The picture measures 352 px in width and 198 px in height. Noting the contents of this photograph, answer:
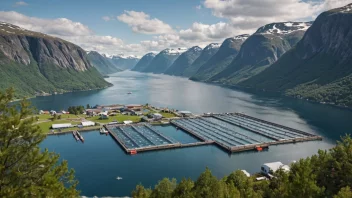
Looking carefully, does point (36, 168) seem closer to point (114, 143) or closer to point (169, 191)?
point (169, 191)

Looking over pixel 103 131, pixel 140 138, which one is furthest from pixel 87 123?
pixel 140 138

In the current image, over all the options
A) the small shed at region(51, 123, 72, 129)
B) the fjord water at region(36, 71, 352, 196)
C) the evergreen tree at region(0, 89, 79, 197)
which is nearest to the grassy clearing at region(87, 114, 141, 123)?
the small shed at region(51, 123, 72, 129)

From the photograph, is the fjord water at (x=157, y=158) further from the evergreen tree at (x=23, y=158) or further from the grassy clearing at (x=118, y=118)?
the evergreen tree at (x=23, y=158)

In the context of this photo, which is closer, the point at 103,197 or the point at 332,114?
the point at 103,197

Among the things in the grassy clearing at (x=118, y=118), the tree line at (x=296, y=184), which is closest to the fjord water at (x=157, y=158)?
the grassy clearing at (x=118, y=118)

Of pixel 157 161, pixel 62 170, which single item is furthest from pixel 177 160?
pixel 62 170

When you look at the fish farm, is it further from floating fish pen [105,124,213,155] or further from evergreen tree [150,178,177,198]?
evergreen tree [150,178,177,198]

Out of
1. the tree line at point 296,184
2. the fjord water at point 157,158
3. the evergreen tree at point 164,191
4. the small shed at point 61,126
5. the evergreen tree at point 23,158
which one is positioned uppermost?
the evergreen tree at point 23,158
